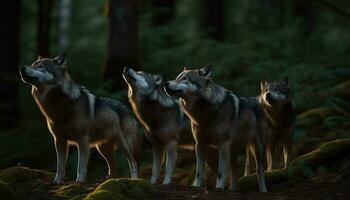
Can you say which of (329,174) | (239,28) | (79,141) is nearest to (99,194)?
(79,141)

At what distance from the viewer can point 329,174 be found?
9867 millimetres

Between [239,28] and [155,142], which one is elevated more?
[239,28]

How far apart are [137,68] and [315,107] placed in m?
4.30

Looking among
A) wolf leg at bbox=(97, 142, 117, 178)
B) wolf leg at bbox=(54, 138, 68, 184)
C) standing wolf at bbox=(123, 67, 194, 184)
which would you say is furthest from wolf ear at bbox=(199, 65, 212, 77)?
wolf leg at bbox=(54, 138, 68, 184)

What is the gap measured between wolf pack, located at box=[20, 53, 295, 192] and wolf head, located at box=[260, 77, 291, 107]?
2 cm

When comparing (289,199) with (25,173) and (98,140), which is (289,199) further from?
(25,173)

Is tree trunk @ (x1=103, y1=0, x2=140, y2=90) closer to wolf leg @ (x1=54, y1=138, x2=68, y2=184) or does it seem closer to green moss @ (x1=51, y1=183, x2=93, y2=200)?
wolf leg @ (x1=54, y1=138, x2=68, y2=184)

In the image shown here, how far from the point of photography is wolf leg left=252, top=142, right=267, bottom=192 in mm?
9766

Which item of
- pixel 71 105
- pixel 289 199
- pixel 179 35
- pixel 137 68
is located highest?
pixel 179 35

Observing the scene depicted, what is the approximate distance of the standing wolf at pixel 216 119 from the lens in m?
9.76

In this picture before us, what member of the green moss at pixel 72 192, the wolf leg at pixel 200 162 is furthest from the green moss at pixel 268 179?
the green moss at pixel 72 192

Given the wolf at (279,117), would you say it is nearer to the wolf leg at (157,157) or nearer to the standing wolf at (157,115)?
the standing wolf at (157,115)

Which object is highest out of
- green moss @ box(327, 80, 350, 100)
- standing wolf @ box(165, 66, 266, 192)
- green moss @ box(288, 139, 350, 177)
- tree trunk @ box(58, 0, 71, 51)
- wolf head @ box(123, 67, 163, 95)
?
tree trunk @ box(58, 0, 71, 51)

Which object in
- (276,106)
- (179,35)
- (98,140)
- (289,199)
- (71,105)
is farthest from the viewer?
(179,35)
